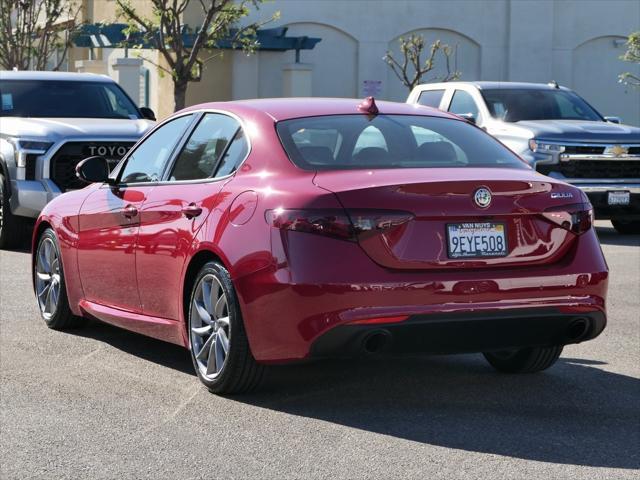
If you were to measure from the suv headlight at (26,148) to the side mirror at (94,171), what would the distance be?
628 centimetres

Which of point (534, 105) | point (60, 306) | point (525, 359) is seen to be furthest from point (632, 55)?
point (525, 359)

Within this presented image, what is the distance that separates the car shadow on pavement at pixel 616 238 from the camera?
1652cm

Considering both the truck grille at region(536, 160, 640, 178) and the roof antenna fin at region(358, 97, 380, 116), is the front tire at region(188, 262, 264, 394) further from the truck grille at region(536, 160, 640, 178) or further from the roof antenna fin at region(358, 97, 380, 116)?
the truck grille at region(536, 160, 640, 178)

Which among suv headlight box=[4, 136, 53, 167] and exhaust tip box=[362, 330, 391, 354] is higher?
suv headlight box=[4, 136, 53, 167]

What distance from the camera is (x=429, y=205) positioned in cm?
650

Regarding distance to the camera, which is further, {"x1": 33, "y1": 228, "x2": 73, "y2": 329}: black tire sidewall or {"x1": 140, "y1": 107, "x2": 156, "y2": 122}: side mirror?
{"x1": 140, "y1": 107, "x2": 156, "y2": 122}: side mirror


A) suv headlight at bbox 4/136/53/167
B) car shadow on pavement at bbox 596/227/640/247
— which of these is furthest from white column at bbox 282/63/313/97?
suv headlight at bbox 4/136/53/167

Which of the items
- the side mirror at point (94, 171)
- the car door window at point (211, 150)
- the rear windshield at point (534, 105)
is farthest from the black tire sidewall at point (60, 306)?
the rear windshield at point (534, 105)

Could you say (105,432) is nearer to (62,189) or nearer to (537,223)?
(537,223)

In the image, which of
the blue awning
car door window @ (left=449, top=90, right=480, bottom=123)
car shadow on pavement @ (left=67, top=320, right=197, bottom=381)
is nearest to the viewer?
car shadow on pavement @ (left=67, top=320, right=197, bottom=381)

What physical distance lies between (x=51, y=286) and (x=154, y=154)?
1.58 metres

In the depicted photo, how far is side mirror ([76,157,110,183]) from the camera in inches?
336

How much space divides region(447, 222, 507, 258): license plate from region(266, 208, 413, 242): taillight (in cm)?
26

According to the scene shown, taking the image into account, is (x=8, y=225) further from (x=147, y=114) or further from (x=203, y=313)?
(x=203, y=313)
